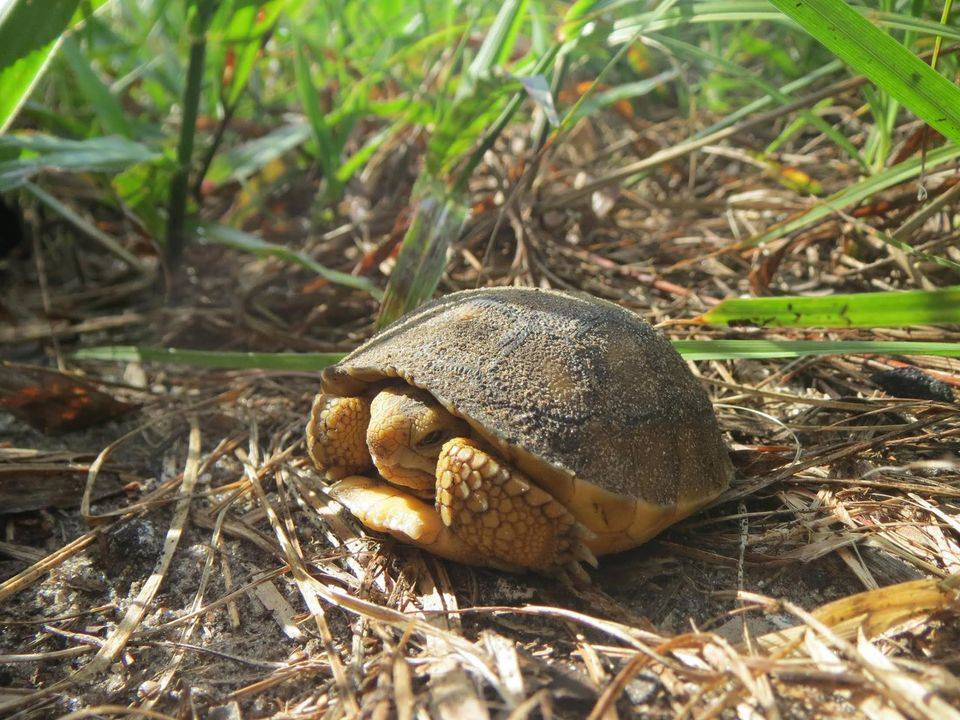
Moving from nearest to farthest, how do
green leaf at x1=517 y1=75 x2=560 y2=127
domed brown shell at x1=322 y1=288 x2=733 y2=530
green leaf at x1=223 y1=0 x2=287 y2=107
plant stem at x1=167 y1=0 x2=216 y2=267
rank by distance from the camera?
domed brown shell at x1=322 y1=288 x2=733 y2=530, green leaf at x1=517 y1=75 x2=560 y2=127, plant stem at x1=167 y1=0 x2=216 y2=267, green leaf at x1=223 y1=0 x2=287 y2=107

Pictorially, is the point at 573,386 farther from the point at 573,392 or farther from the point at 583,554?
the point at 583,554

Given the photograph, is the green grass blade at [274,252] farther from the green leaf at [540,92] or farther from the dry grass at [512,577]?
the green leaf at [540,92]

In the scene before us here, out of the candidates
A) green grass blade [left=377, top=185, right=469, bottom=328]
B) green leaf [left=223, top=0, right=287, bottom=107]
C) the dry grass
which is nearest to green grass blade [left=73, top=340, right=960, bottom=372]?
the dry grass

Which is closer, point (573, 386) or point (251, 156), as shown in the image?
point (573, 386)

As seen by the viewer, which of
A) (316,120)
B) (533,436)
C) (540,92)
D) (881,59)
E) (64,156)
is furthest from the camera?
(316,120)

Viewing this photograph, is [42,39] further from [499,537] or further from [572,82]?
[572,82]

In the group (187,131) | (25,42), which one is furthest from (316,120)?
(25,42)

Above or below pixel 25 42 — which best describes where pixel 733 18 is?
below

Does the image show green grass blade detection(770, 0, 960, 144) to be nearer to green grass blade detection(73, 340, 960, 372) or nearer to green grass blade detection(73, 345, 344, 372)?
green grass blade detection(73, 340, 960, 372)
